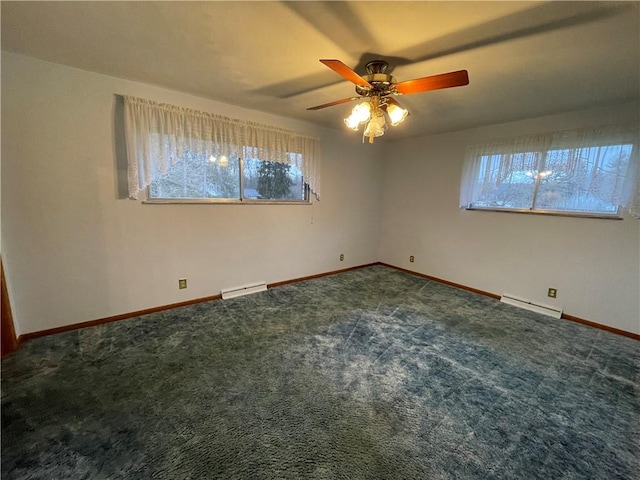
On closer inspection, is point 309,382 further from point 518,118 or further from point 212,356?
point 518,118

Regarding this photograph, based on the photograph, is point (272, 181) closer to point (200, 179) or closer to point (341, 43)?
point (200, 179)

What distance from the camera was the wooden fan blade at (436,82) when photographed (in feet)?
4.90

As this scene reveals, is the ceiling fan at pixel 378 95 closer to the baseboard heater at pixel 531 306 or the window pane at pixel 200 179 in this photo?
the window pane at pixel 200 179

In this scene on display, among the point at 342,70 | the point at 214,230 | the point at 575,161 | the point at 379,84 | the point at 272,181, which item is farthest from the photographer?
the point at 272,181

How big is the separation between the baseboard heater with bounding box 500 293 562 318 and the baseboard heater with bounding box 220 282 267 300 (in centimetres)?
315

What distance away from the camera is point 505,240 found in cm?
351

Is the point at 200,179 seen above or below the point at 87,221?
above

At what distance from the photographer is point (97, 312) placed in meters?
2.62

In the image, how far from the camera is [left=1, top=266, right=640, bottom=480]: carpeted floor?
1.35m

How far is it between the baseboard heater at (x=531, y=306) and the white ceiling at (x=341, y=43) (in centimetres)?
220

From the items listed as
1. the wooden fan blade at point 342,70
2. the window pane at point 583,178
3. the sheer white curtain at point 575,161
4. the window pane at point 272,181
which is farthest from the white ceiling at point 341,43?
the window pane at point 272,181

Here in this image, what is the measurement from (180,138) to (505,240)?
4.03m

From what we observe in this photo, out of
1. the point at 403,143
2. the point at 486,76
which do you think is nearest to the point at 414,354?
the point at 486,76

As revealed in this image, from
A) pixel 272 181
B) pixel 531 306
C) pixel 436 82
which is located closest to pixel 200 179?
pixel 272 181
